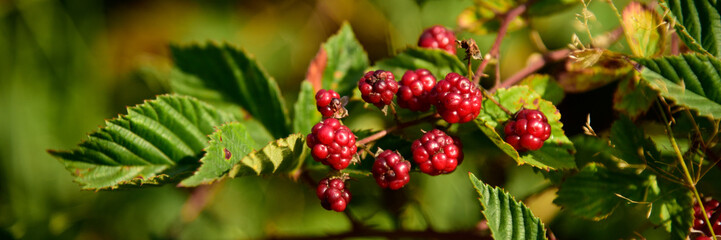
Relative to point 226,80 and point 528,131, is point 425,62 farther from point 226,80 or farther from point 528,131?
point 226,80

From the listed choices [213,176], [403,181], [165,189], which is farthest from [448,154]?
[165,189]

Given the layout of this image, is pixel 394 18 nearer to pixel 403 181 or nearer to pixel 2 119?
pixel 403 181

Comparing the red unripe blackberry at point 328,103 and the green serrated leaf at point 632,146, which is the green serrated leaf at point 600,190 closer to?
the green serrated leaf at point 632,146

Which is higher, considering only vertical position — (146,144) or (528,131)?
(146,144)

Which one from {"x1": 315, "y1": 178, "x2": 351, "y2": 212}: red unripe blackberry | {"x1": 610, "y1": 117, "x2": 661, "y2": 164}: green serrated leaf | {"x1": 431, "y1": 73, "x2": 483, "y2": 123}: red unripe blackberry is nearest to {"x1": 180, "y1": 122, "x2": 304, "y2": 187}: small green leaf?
{"x1": 315, "y1": 178, "x2": 351, "y2": 212}: red unripe blackberry

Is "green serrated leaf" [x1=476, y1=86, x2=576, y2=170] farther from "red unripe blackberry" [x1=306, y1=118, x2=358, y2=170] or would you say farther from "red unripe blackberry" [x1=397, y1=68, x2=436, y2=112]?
"red unripe blackberry" [x1=306, y1=118, x2=358, y2=170]

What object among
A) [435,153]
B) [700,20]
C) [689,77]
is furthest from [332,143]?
[700,20]
